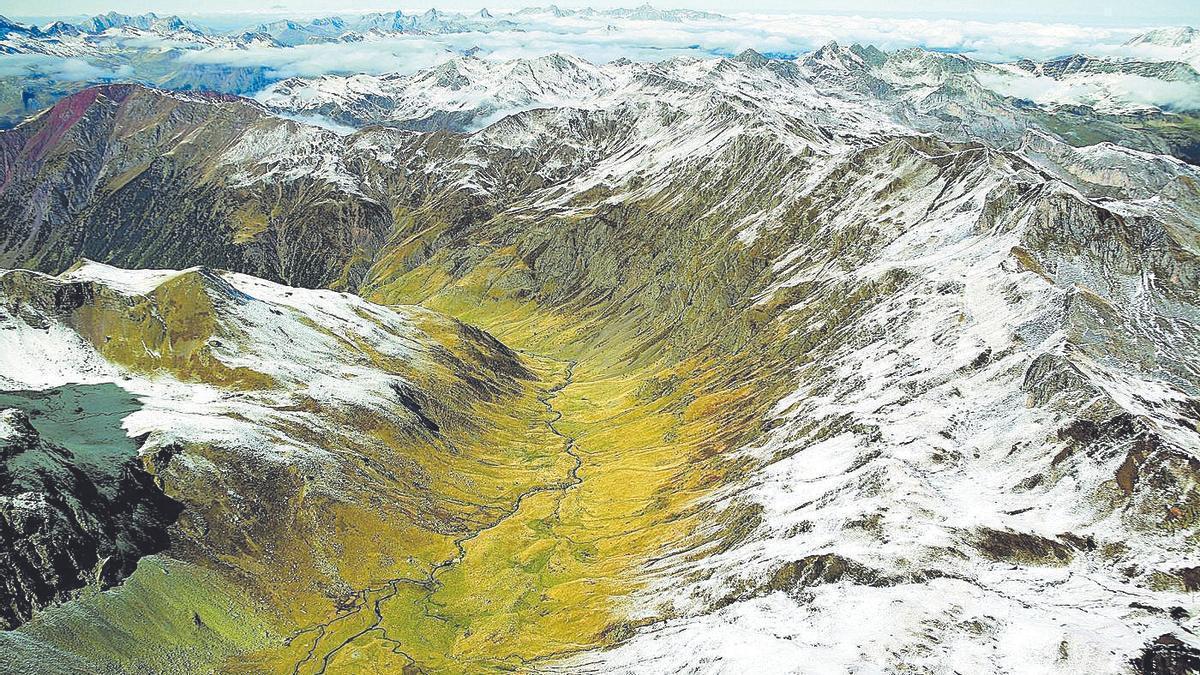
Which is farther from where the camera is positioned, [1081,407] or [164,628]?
[1081,407]

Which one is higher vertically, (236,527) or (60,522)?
(60,522)

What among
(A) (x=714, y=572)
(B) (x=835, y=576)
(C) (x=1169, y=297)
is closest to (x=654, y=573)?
(A) (x=714, y=572)

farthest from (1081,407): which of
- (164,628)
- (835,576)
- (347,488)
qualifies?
(164,628)

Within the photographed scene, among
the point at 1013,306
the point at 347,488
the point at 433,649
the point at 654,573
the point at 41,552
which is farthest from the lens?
the point at 1013,306

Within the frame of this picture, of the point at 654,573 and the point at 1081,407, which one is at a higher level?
the point at 1081,407

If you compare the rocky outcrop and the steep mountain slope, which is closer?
the rocky outcrop

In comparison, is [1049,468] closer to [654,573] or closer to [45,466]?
[654,573]

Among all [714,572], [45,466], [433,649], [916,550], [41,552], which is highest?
[45,466]

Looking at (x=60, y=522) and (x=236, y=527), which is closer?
(x=60, y=522)

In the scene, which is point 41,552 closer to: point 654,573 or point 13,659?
point 13,659

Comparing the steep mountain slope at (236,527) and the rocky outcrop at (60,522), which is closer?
the rocky outcrop at (60,522)

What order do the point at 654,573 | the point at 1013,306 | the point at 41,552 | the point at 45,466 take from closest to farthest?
the point at 41,552
the point at 45,466
the point at 654,573
the point at 1013,306
